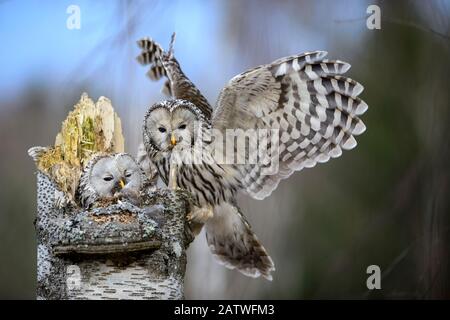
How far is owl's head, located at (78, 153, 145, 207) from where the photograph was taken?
4785 millimetres

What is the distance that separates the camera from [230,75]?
636 cm

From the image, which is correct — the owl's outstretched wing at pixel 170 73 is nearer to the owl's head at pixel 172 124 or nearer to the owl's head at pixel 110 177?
the owl's head at pixel 172 124

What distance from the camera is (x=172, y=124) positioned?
5.37 m

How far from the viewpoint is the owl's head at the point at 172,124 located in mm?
5348

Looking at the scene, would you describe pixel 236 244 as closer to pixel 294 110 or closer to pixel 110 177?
pixel 294 110

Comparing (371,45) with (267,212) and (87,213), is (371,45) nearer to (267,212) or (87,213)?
(267,212)

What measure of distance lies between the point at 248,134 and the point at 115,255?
4.71ft

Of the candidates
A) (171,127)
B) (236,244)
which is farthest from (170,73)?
(236,244)

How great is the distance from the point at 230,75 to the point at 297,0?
2.47ft

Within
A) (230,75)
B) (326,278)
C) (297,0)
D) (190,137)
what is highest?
(297,0)

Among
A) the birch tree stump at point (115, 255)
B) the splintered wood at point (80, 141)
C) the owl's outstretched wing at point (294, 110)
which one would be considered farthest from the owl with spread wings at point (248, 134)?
the birch tree stump at point (115, 255)
